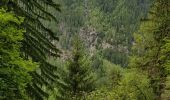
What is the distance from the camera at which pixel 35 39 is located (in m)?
14.0

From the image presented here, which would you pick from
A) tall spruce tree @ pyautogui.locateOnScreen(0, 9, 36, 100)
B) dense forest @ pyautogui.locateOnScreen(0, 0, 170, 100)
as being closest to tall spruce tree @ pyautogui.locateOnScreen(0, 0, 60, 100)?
dense forest @ pyautogui.locateOnScreen(0, 0, 170, 100)

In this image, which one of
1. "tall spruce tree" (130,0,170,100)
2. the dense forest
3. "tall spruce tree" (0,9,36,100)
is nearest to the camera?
"tall spruce tree" (0,9,36,100)

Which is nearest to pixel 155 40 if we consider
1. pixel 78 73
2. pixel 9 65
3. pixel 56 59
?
pixel 78 73

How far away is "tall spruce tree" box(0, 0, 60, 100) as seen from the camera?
44.8 feet

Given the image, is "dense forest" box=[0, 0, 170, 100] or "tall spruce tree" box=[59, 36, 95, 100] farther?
"tall spruce tree" box=[59, 36, 95, 100]

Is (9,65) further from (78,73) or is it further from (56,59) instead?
(78,73)

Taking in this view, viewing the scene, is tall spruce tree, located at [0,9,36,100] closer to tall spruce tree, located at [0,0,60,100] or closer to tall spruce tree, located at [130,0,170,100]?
tall spruce tree, located at [0,0,60,100]

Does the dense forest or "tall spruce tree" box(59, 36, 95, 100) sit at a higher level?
the dense forest

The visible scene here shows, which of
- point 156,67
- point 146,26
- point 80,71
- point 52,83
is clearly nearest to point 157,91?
point 156,67

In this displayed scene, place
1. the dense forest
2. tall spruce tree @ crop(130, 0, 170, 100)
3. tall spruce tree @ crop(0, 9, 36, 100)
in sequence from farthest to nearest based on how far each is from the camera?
tall spruce tree @ crop(130, 0, 170, 100)
the dense forest
tall spruce tree @ crop(0, 9, 36, 100)

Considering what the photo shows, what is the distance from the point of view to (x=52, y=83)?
15.2m

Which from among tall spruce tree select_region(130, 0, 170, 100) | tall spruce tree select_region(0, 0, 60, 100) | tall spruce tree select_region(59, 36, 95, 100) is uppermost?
tall spruce tree select_region(0, 0, 60, 100)

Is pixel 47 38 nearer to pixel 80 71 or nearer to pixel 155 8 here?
pixel 155 8

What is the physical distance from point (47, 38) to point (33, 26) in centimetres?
69
